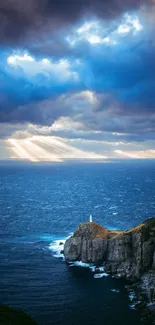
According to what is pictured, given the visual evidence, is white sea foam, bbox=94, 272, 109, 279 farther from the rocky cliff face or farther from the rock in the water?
the rock in the water

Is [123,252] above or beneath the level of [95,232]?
beneath

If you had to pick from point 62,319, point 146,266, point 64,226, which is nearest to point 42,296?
point 62,319

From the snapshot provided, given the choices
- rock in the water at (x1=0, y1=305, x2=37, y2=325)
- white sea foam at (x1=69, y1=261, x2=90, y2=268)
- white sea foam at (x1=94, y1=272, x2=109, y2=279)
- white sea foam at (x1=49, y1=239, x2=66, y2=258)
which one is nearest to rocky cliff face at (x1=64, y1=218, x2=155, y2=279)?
white sea foam at (x1=69, y1=261, x2=90, y2=268)

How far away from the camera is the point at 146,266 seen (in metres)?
91.7

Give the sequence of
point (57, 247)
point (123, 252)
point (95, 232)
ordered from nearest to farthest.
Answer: point (123, 252) → point (95, 232) → point (57, 247)

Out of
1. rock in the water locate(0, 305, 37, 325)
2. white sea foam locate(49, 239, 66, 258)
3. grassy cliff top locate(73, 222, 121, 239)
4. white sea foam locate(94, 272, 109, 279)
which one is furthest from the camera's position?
white sea foam locate(49, 239, 66, 258)

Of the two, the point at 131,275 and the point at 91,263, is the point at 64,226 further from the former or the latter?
the point at 131,275

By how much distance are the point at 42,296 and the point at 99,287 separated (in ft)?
54.6

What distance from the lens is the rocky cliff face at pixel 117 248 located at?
9294 centimetres

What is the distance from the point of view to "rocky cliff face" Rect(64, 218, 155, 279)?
305 feet

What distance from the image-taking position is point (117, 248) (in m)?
101

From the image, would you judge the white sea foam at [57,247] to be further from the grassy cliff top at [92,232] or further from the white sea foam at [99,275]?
the white sea foam at [99,275]

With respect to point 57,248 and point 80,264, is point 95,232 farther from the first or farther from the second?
point 57,248

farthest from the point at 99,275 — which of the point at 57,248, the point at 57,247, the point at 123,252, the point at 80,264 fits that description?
the point at 57,247
